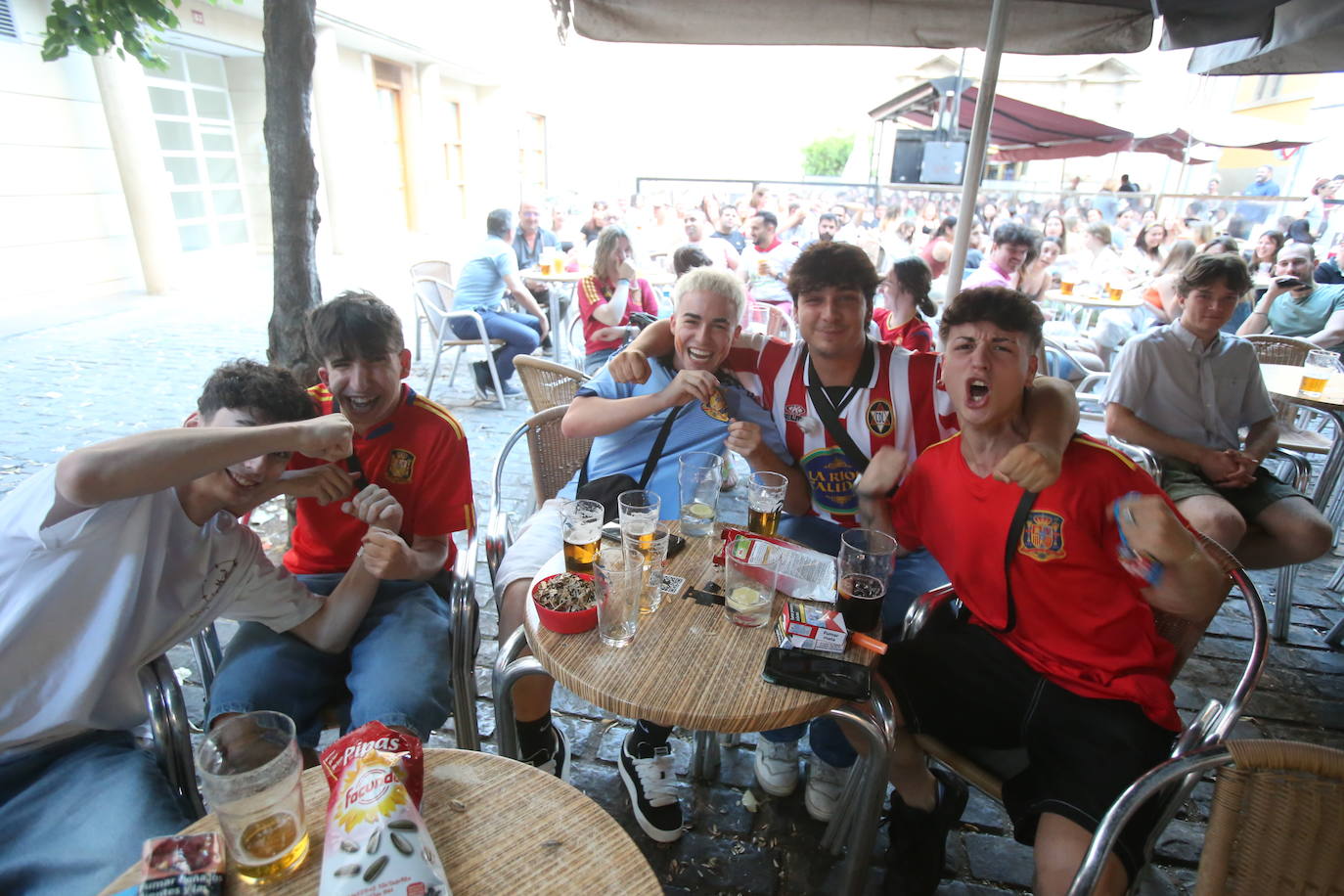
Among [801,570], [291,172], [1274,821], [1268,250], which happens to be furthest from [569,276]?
[1268,250]

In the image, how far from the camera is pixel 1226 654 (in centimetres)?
292

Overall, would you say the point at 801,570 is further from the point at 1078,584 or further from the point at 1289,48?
the point at 1289,48

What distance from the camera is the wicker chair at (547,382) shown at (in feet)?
9.93

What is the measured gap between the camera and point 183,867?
91 centimetres

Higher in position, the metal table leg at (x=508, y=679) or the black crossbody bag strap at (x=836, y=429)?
the black crossbody bag strap at (x=836, y=429)

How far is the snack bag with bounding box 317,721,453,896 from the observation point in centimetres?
83

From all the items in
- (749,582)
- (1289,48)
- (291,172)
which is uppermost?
(1289,48)

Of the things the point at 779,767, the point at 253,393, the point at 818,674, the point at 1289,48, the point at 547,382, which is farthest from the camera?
the point at 1289,48

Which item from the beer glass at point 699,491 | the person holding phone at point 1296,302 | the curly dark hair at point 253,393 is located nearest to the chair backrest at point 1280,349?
the person holding phone at point 1296,302

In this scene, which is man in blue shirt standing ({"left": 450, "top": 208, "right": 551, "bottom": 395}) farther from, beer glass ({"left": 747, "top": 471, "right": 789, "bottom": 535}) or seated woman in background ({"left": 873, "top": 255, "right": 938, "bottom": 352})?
beer glass ({"left": 747, "top": 471, "right": 789, "bottom": 535})

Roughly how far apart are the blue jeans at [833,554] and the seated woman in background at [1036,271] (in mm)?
3612

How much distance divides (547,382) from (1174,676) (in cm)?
243

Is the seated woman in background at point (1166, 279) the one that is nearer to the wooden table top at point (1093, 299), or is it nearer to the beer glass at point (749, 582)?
the wooden table top at point (1093, 299)

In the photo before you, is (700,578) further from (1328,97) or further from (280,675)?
(1328,97)
